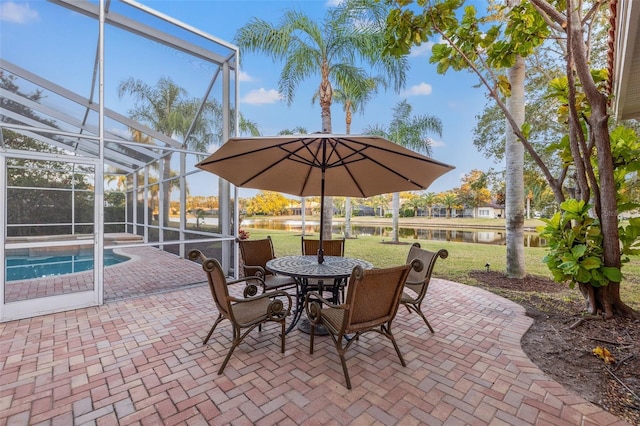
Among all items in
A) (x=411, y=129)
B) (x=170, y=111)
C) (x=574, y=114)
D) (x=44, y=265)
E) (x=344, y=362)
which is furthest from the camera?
(x=411, y=129)

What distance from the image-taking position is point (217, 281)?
105 inches

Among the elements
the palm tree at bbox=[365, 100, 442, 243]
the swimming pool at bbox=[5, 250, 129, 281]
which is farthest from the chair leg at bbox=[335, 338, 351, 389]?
the palm tree at bbox=[365, 100, 442, 243]

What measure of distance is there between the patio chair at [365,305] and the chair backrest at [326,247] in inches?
82.9

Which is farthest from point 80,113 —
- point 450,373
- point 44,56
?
point 450,373

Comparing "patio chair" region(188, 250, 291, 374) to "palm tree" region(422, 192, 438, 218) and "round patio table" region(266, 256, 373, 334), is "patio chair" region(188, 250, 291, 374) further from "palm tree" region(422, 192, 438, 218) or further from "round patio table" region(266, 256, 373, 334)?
"palm tree" region(422, 192, 438, 218)

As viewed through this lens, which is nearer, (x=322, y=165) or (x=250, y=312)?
(x=250, y=312)

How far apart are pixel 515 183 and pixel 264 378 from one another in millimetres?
6347

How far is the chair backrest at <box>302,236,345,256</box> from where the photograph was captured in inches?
194

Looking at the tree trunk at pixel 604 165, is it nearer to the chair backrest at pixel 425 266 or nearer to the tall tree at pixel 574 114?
the tall tree at pixel 574 114

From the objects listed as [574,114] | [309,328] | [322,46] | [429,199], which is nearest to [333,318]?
[309,328]

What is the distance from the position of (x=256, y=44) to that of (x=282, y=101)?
1.75m

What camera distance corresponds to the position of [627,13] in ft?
6.53

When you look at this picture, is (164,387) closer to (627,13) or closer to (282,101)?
(627,13)

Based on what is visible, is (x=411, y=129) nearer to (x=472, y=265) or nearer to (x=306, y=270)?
(x=472, y=265)
